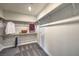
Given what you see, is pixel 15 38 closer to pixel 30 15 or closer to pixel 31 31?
pixel 31 31

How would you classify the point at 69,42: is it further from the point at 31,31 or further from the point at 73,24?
the point at 31,31

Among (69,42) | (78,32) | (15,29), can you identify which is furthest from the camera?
(15,29)

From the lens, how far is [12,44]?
1.59 metres

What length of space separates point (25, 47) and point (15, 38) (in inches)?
14.1

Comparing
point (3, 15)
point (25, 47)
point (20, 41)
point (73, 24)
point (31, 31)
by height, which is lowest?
point (25, 47)

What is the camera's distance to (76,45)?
85cm

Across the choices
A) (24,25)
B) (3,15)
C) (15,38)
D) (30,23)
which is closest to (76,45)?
(30,23)

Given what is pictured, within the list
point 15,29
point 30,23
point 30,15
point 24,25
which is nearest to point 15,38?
point 15,29

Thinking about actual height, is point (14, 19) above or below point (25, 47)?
above

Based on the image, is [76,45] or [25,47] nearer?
[76,45]

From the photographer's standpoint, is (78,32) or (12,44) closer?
(78,32)

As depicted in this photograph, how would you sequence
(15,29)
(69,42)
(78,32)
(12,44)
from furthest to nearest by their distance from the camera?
(12,44) < (15,29) < (69,42) < (78,32)

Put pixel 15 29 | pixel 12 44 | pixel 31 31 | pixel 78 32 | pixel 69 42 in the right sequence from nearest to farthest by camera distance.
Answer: pixel 78 32 < pixel 69 42 < pixel 15 29 < pixel 31 31 < pixel 12 44

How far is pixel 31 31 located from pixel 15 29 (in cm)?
38
